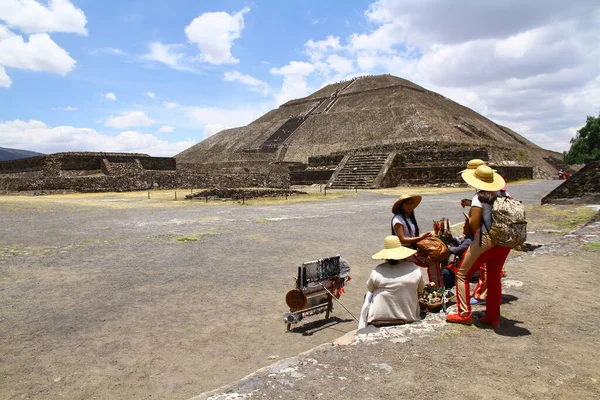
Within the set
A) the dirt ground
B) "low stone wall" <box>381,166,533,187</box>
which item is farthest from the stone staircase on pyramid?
the dirt ground

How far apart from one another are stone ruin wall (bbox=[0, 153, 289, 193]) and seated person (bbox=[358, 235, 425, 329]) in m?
26.9

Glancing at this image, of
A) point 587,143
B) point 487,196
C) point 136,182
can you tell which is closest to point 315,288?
point 487,196

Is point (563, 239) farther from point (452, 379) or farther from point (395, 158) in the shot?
point (395, 158)

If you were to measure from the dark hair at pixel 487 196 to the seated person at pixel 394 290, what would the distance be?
2.53 ft

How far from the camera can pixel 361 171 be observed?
30.5 metres

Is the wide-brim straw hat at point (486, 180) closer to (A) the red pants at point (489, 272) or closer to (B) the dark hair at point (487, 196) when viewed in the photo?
(B) the dark hair at point (487, 196)

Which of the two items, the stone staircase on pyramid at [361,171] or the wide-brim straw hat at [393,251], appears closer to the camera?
the wide-brim straw hat at [393,251]

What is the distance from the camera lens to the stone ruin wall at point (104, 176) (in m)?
26.7

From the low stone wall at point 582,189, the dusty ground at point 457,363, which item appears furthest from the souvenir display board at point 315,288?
the low stone wall at point 582,189

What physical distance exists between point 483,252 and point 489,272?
0.28 meters

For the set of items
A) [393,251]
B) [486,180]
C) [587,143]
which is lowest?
[393,251]

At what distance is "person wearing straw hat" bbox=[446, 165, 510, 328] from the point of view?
3.59 m

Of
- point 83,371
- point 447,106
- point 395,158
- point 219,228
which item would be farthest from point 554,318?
point 447,106

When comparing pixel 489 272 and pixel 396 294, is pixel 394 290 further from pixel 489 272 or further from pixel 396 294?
pixel 489 272
